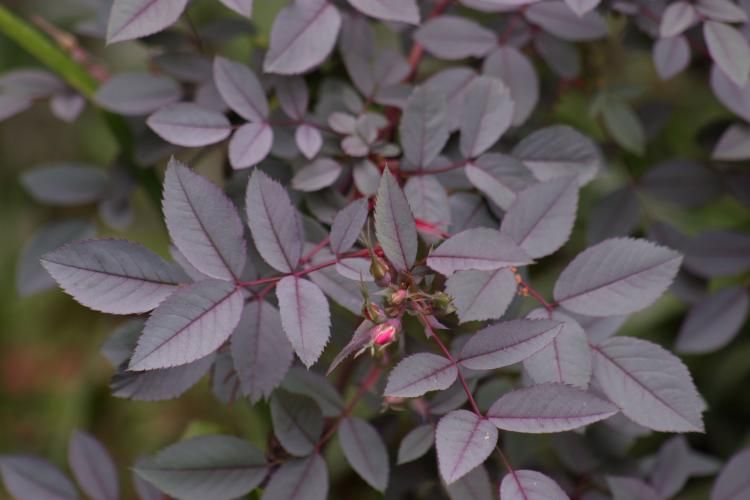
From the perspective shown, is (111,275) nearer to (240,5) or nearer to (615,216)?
(240,5)

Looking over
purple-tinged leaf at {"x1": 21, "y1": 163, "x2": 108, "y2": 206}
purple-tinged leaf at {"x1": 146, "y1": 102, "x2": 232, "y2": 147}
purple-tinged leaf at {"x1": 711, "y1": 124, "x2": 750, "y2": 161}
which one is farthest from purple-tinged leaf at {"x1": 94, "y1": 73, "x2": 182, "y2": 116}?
purple-tinged leaf at {"x1": 711, "y1": 124, "x2": 750, "y2": 161}

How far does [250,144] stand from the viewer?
797 mm

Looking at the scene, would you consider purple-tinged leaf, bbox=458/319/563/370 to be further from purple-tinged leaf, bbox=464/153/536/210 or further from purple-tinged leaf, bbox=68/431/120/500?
purple-tinged leaf, bbox=68/431/120/500

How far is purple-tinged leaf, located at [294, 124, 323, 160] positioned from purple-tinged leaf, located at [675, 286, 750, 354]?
0.52 metres

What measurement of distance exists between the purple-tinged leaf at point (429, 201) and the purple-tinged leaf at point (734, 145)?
364 millimetres

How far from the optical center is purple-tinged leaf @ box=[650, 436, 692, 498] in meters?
0.86

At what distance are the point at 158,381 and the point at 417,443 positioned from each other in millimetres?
248

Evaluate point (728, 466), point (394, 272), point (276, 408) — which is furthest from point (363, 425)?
point (728, 466)

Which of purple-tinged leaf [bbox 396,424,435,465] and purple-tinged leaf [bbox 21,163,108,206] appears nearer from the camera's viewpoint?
purple-tinged leaf [bbox 396,424,435,465]

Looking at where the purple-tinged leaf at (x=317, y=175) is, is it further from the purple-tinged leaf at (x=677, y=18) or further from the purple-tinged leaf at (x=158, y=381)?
the purple-tinged leaf at (x=677, y=18)

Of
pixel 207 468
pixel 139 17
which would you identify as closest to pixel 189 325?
pixel 207 468

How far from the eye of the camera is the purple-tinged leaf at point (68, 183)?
3.55 ft

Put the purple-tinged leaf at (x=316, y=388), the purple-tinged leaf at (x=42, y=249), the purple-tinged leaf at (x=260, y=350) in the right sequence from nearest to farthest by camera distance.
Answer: the purple-tinged leaf at (x=260, y=350) < the purple-tinged leaf at (x=316, y=388) < the purple-tinged leaf at (x=42, y=249)

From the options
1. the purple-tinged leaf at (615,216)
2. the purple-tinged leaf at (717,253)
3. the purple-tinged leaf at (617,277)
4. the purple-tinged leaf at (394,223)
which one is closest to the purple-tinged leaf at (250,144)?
the purple-tinged leaf at (394,223)
